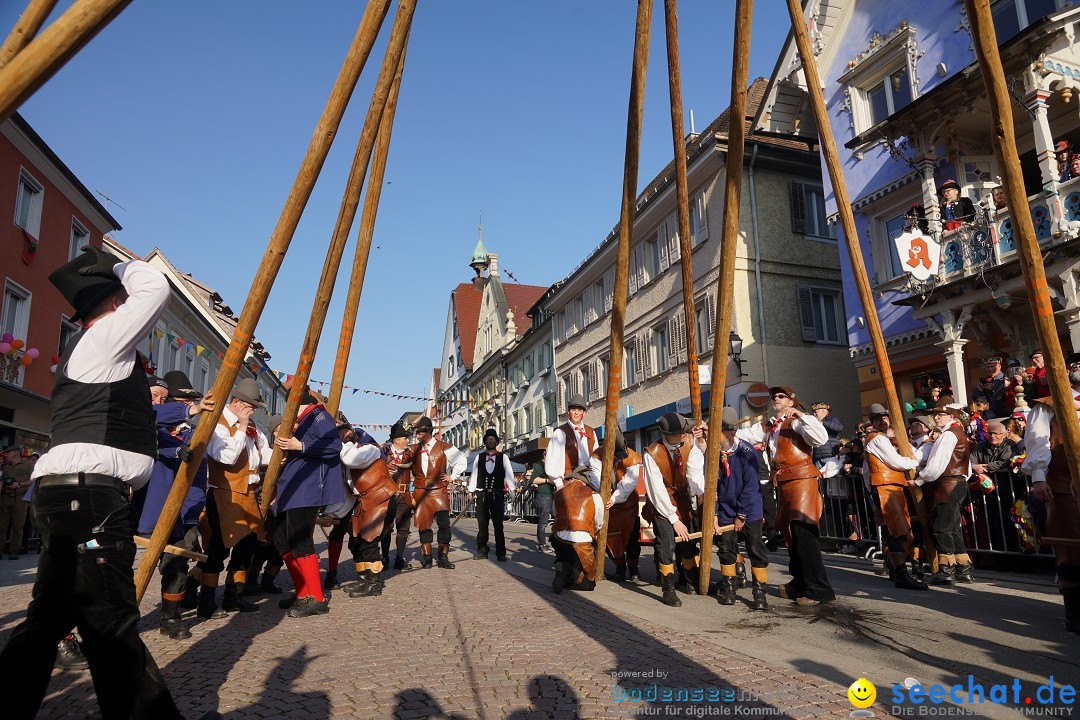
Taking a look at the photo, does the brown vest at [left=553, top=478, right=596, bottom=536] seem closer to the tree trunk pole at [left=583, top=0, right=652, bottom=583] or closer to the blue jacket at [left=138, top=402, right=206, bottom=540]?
the tree trunk pole at [left=583, top=0, right=652, bottom=583]

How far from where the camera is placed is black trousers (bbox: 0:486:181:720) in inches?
117

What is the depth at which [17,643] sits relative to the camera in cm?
296

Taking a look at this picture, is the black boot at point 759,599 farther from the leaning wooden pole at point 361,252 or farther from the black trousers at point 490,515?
the black trousers at point 490,515

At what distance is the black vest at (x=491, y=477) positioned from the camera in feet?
42.1

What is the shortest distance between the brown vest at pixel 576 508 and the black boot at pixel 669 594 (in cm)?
104

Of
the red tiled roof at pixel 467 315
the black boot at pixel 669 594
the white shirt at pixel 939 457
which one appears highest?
the red tiled roof at pixel 467 315

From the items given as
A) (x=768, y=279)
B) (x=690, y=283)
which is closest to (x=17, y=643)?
(x=690, y=283)

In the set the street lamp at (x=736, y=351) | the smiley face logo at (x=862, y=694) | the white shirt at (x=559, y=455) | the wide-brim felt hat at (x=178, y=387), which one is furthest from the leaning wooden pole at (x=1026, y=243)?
the street lamp at (x=736, y=351)

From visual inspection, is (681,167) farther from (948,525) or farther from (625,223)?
(948,525)

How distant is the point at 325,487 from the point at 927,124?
1429 cm

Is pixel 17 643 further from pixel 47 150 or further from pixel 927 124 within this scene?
pixel 47 150

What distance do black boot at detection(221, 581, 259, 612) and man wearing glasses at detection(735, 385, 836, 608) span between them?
522 centimetres

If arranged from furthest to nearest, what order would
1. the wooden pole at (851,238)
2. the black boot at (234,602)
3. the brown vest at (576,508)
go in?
the brown vest at (576,508), the wooden pole at (851,238), the black boot at (234,602)

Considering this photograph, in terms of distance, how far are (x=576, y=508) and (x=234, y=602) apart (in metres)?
3.61
